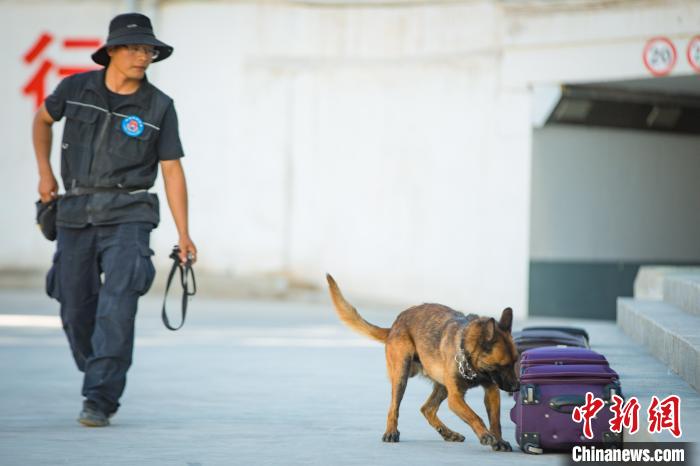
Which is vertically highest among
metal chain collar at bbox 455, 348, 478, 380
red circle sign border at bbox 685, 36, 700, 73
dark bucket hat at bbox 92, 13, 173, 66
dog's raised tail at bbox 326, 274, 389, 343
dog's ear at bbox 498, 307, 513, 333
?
red circle sign border at bbox 685, 36, 700, 73

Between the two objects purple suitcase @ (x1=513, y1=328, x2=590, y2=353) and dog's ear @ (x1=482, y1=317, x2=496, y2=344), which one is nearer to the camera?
dog's ear @ (x1=482, y1=317, x2=496, y2=344)

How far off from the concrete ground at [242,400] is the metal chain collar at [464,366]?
38cm

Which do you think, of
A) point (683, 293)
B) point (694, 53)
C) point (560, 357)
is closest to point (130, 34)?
point (560, 357)

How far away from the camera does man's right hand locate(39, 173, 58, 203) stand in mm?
8906

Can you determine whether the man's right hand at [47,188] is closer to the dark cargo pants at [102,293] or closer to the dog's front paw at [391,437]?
the dark cargo pants at [102,293]

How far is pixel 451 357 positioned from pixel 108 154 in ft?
7.86

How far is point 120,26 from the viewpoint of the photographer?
8914 mm

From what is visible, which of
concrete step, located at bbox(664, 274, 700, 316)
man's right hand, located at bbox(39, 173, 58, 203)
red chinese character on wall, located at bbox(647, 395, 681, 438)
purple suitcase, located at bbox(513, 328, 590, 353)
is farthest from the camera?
concrete step, located at bbox(664, 274, 700, 316)

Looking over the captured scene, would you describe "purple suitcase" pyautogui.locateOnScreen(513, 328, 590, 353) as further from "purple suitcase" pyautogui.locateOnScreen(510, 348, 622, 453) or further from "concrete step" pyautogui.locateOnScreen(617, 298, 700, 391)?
"purple suitcase" pyautogui.locateOnScreen(510, 348, 622, 453)

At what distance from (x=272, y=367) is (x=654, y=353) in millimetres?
3470

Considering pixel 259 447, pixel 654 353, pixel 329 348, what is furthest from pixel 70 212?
pixel 329 348

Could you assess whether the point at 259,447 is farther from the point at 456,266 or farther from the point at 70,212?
the point at 456,266

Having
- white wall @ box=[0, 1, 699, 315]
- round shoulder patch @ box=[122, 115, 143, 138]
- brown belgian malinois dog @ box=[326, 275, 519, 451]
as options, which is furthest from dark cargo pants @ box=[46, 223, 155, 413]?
white wall @ box=[0, 1, 699, 315]

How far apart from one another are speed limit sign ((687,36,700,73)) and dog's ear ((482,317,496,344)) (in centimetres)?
1043
